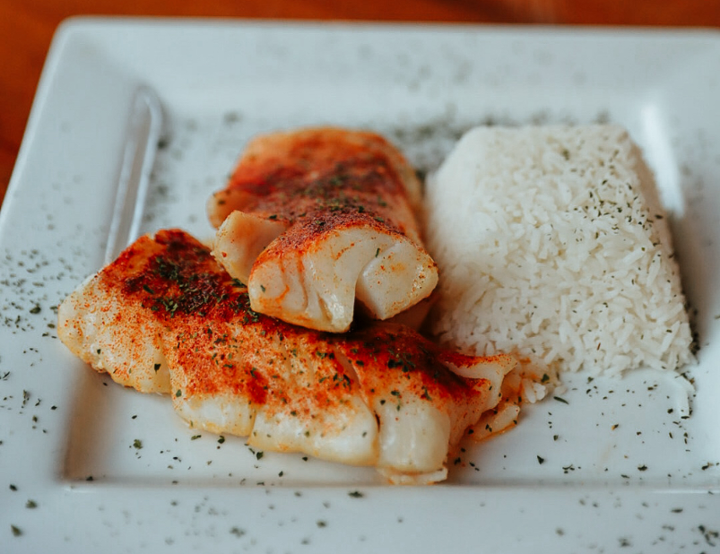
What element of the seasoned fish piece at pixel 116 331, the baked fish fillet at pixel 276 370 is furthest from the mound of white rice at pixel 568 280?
the seasoned fish piece at pixel 116 331

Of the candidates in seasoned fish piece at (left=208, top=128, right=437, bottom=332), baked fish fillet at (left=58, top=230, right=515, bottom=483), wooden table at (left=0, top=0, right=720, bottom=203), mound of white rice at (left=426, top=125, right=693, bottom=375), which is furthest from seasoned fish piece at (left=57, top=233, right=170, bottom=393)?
wooden table at (left=0, top=0, right=720, bottom=203)

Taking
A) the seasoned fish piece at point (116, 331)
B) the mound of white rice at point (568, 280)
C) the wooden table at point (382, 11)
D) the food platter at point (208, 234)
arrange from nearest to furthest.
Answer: the food platter at point (208, 234) < the seasoned fish piece at point (116, 331) < the mound of white rice at point (568, 280) < the wooden table at point (382, 11)

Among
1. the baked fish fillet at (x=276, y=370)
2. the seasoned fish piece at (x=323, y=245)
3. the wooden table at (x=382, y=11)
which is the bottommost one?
the baked fish fillet at (x=276, y=370)

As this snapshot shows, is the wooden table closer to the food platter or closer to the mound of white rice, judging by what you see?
the food platter

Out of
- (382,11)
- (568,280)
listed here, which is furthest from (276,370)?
(382,11)

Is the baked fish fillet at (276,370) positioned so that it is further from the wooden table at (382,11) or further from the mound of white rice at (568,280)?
the wooden table at (382,11)
